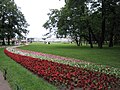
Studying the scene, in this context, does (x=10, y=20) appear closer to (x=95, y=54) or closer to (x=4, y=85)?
(x=95, y=54)

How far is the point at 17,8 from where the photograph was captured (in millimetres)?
63188

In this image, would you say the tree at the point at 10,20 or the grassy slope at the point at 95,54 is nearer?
the grassy slope at the point at 95,54

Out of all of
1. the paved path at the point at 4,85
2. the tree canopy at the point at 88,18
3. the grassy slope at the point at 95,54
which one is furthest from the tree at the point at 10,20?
the paved path at the point at 4,85

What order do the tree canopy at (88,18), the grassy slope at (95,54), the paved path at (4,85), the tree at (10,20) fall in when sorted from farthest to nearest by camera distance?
the tree at (10,20) → the tree canopy at (88,18) → the grassy slope at (95,54) → the paved path at (4,85)

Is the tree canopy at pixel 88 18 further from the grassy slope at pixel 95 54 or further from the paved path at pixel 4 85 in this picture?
the paved path at pixel 4 85

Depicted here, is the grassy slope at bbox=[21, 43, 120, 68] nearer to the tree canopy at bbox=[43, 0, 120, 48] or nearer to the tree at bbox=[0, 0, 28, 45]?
the tree canopy at bbox=[43, 0, 120, 48]

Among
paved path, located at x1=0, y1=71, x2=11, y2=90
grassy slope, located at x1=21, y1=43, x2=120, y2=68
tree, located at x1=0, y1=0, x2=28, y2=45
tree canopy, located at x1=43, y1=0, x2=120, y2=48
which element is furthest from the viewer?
tree, located at x1=0, y1=0, x2=28, y2=45

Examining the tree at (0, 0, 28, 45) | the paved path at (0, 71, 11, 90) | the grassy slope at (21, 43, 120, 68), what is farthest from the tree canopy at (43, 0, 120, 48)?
the paved path at (0, 71, 11, 90)

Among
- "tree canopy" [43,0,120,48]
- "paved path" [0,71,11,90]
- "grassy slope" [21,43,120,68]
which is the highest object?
"tree canopy" [43,0,120,48]

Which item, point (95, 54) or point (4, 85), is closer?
point (4, 85)

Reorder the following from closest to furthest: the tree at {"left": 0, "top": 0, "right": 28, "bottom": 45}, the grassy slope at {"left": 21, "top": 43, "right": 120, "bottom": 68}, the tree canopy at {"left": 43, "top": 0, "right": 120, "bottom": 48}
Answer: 1. the grassy slope at {"left": 21, "top": 43, "right": 120, "bottom": 68}
2. the tree canopy at {"left": 43, "top": 0, "right": 120, "bottom": 48}
3. the tree at {"left": 0, "top": 0, "right": 28, "bottom": 45}

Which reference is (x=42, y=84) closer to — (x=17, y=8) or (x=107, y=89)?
(x=107, y=89)

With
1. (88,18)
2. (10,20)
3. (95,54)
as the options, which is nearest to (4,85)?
(95,54)

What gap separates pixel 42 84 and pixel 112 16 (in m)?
30.8
